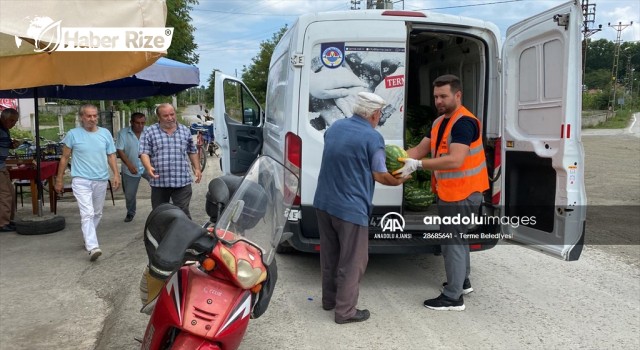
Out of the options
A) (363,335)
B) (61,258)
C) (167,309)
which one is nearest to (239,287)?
(167,309)

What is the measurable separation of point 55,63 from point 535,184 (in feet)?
13.6

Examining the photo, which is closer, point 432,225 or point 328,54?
point 328,54

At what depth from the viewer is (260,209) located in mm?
2695

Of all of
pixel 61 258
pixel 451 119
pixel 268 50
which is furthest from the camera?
pixel 268 50

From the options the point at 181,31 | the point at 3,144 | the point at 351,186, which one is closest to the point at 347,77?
the point at 351,186

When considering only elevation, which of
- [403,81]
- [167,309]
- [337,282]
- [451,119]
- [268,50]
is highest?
[268,50]

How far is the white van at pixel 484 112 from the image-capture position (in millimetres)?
3988

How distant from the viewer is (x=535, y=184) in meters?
4.43

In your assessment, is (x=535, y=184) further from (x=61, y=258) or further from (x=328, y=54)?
(x=61, y=258)

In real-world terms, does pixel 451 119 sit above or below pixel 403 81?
below

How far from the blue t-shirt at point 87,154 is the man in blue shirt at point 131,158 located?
150 cm

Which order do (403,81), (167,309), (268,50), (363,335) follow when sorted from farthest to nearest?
(268,50)
(403,81)
(363,335)
(167,309)

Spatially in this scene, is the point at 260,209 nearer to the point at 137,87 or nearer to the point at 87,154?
the point at 87,154

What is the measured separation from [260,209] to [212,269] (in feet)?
1.48
